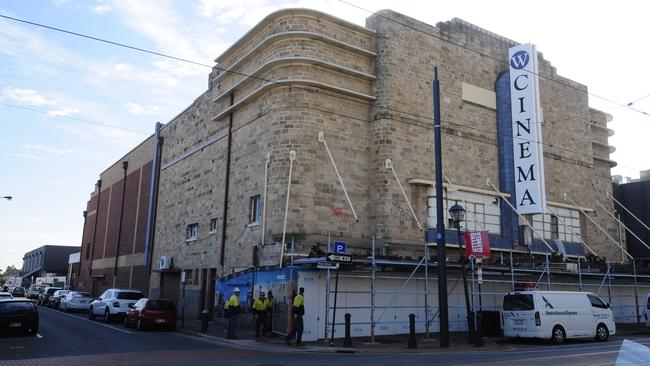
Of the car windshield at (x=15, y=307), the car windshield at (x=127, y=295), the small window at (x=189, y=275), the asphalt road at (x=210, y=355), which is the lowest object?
the asphalt road at (x=210, y=355)

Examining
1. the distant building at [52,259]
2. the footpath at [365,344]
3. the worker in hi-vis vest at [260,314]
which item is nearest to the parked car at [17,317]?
the footpath at [365,344]

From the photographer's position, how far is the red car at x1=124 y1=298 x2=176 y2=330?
2120 centimetres

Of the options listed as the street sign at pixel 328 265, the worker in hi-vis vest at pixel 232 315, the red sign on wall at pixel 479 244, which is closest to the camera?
the street sign at pixel 328 265

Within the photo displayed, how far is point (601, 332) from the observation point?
1911 cm

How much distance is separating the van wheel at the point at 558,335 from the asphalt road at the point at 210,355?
0.35 m

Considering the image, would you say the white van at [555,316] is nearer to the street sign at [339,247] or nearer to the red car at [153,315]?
the street sign at [339,247]

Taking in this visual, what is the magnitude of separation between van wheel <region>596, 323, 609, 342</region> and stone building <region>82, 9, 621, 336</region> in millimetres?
6277

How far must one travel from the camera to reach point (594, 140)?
114 feet

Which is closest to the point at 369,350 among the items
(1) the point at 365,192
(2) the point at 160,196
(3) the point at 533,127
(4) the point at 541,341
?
(4) the point at 541,341

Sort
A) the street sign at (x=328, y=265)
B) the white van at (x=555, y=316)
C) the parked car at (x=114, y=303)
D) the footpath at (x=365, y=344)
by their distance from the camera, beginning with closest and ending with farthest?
1. the footpath at (x=365, y=344)
2. the street sign at (x=328, y=265)
3. the white van at (x=555, y=316)
4. the parked car at (x=114, y=303)

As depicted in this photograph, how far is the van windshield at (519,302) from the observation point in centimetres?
1792

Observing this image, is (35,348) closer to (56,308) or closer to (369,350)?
(369,350)

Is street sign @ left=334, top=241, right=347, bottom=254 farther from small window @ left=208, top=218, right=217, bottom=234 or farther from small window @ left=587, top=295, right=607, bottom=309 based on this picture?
small window @ left=208, top=218, right=217, bottom=234

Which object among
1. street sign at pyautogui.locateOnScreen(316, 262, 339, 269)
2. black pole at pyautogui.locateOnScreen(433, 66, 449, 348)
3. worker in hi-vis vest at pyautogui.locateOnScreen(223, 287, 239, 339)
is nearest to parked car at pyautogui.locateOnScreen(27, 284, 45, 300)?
worker in hi-vis vest at pyautogui.locateOnScreen(223, 287, 239, 339)
